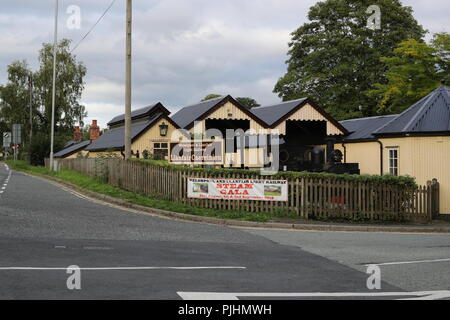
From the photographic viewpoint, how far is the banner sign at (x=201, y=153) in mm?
33250

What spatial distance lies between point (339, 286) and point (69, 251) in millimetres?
5027

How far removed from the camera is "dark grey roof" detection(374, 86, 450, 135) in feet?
75.5

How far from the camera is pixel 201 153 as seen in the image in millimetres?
33281

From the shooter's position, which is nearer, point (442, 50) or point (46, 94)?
point (442, 50)

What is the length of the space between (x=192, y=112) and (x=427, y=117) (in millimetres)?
17722

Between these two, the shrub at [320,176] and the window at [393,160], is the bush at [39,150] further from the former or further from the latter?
the shrub at [320,176]

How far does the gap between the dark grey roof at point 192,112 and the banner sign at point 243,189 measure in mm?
15108

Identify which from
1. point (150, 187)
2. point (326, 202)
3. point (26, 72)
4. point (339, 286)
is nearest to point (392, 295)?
point (339, 286)

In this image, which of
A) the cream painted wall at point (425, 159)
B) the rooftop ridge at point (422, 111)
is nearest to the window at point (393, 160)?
the cream painted wall at point (425, 159)

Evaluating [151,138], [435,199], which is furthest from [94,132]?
[435,199]

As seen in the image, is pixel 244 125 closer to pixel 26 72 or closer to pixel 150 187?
pixel 150 187

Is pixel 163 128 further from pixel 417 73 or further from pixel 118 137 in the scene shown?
pixel 417 73

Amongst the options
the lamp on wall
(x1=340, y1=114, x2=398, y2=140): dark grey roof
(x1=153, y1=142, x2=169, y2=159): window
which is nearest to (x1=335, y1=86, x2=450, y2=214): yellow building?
(x1=340, y1=114, x2=398, y2=140): dark grey roof
